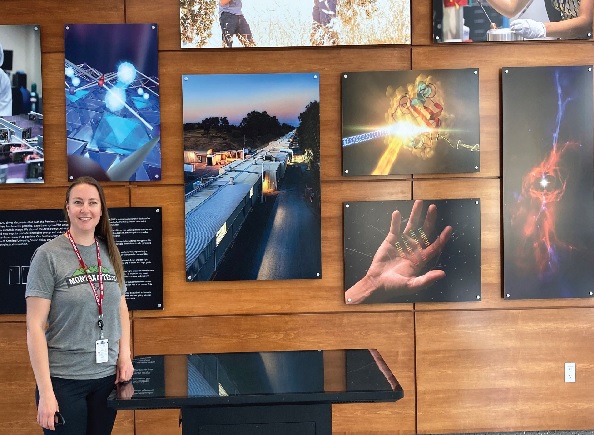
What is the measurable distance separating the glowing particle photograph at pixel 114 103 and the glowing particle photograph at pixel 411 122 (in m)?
1.14

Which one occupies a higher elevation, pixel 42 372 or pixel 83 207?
pixel 83 207

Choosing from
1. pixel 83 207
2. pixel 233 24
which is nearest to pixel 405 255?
pixel 233 24

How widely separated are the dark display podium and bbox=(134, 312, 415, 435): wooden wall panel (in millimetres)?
1173

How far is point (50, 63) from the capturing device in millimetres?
4176

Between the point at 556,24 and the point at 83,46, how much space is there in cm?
279

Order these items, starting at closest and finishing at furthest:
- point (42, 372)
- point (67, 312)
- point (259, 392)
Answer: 1. point (259, 392)
2. point (42, 372)
3. point (67, 312)

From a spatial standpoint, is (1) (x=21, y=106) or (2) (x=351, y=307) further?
(2) (x=351, y=307)

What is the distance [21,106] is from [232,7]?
136cm

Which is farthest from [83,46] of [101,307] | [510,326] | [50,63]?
[510,326]

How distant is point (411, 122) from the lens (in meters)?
4.25

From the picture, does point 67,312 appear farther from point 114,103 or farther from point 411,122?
point 411,122

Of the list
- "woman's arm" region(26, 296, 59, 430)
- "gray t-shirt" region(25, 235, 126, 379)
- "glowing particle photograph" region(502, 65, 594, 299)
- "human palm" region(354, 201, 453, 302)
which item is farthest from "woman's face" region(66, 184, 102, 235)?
"glowing particle photograph" region(502, 65, 594, 299)

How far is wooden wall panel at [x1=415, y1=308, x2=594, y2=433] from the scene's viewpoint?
4.32 meters

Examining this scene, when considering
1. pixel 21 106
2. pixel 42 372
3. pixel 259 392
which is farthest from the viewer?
pixel 21 106
